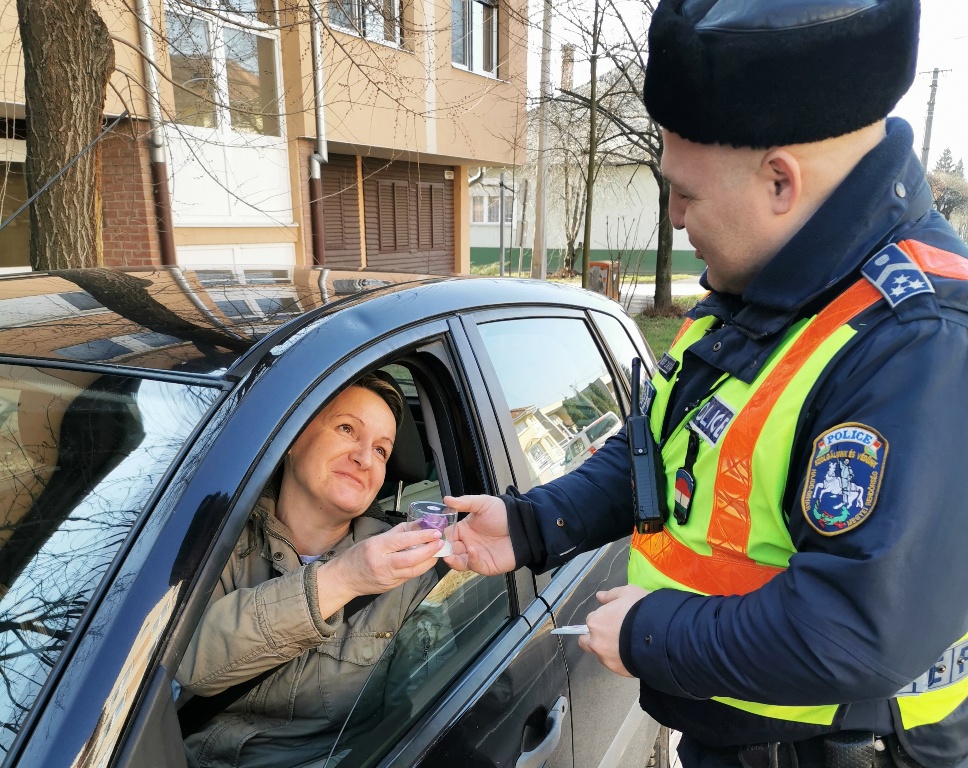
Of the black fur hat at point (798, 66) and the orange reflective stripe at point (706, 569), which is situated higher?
the black fur hat at point (798, 66)

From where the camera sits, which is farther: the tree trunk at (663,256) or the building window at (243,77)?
the tree trunk at (663,256)

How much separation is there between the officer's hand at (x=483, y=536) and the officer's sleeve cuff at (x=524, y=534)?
0.01m

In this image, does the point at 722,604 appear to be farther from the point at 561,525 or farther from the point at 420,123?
the point at 420,123

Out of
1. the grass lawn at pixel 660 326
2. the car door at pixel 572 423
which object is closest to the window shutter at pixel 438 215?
the grass lawn at pixel 660 326

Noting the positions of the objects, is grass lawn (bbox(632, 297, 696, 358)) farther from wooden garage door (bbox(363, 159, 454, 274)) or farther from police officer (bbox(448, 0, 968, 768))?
police officer (bbox(448, 0, 968, 768))

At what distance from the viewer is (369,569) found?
137 centimetres

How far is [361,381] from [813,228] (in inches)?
40.8

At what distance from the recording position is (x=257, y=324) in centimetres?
136

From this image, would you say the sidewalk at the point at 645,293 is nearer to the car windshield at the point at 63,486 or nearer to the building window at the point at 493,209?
the building window at the point at 493,209

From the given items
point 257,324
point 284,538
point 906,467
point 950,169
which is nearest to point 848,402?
point 906,467

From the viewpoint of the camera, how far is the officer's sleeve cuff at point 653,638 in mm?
1030

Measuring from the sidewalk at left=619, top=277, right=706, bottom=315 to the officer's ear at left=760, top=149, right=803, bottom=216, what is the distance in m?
13.7

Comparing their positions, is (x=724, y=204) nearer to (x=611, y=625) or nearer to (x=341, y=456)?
(x=611, y=625)

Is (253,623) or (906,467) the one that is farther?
(253,623)
